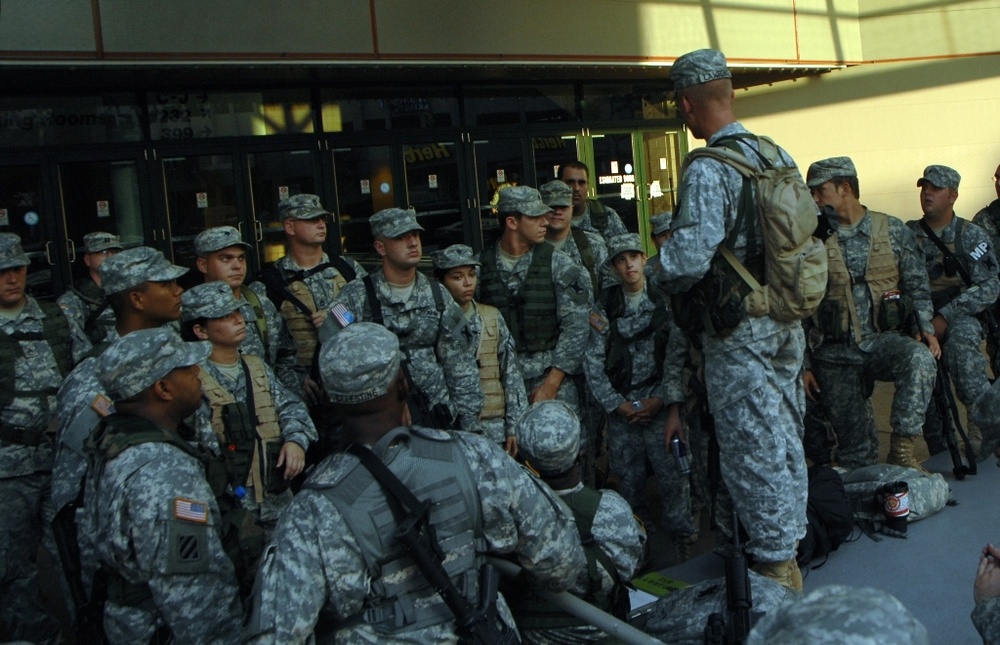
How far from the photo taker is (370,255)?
8812mm

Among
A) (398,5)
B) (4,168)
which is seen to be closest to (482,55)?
(398,5)

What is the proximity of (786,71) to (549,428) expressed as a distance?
30.0 ft

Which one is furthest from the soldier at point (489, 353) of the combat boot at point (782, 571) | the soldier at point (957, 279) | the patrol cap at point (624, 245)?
the soldier at point (957, 279)

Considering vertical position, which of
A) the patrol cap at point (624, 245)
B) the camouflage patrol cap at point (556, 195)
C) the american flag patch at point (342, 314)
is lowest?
the american flag patch at point (342, 314)

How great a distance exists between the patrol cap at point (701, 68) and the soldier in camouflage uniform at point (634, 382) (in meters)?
1.48

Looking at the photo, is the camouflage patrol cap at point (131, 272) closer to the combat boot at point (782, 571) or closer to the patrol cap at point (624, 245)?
the patrol cap at point (624, 245)

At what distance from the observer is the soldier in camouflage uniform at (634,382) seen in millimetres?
5078

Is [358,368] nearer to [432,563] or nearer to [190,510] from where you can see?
[432,563]

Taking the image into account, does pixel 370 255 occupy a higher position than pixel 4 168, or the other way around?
pixel 4 168

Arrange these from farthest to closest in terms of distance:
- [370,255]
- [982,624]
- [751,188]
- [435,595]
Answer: [370,255] → [751,188] → [982,624] → [435,595]

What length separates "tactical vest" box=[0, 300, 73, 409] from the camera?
4.43m

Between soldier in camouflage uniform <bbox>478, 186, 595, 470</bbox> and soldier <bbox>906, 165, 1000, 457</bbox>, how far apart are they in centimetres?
224

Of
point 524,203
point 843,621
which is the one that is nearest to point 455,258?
point 524,203

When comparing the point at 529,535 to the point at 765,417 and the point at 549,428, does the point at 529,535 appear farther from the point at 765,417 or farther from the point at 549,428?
the point at 765,417
